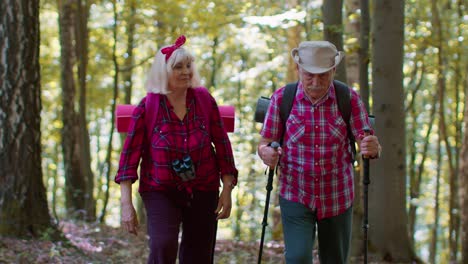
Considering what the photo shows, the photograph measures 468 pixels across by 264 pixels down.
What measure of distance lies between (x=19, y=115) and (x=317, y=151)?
4.13 m

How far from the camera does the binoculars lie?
4207 millimetres

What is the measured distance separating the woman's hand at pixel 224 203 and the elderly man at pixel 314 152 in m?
0.45

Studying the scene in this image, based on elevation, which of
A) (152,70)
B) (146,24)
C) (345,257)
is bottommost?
(345,257)

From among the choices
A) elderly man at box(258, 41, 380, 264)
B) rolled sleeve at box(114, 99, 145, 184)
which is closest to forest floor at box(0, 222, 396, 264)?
rolled sleeve at box(114, 99, 145, 184)

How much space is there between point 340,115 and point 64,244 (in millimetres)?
4296

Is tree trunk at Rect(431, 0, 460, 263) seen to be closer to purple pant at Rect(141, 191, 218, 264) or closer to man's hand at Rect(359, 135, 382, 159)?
man's hand at Rect(359, 135, 382, 159)

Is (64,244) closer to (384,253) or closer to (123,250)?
(123,250)

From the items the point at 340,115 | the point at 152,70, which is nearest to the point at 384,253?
the point at 340,115

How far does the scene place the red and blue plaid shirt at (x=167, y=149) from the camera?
4.23 metres

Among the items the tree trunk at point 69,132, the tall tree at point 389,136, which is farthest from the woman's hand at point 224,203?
the tree trunk at point 69,132

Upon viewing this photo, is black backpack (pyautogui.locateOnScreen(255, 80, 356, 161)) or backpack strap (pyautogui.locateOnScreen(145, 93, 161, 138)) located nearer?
black backpack (pyautogui.locateOnScreen(255, 80, 356, 161))

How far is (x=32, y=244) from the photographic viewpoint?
6.82 m

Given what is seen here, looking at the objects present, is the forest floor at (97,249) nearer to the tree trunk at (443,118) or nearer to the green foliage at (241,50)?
the green foliage at (241,50)

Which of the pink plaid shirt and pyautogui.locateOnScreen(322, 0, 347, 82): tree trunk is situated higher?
pyautogui.locateOnScreen(322, 0, 347, 82): tree trunk
